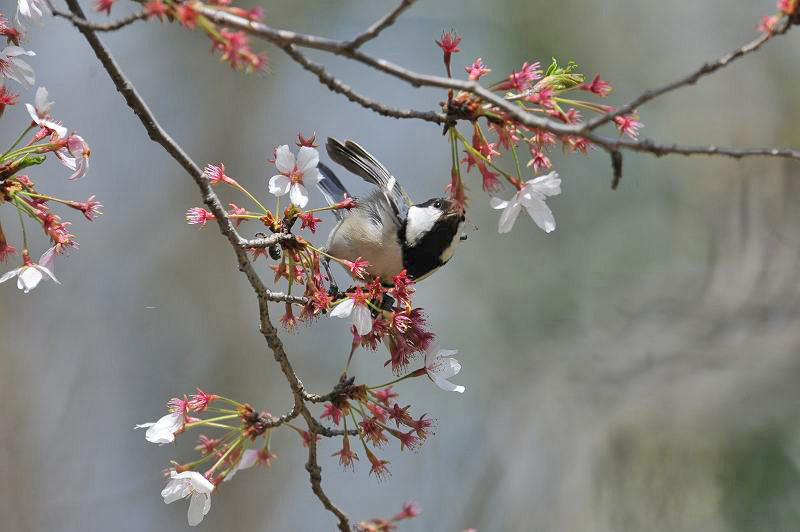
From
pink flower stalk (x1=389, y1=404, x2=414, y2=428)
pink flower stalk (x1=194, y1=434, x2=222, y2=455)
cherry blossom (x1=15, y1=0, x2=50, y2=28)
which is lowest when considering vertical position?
pink flower stalk (x1=194, y1=434, x2=222, y2=455)

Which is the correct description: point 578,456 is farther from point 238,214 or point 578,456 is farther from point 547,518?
point 238,214

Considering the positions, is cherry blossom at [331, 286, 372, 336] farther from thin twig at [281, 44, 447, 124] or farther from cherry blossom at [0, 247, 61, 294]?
cherry blossom at [0, 247, 61, 294]

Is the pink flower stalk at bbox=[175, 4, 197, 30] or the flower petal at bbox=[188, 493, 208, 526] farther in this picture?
the flower petal at bbox=[188, 493, 208, 526]

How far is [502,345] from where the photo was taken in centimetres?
519

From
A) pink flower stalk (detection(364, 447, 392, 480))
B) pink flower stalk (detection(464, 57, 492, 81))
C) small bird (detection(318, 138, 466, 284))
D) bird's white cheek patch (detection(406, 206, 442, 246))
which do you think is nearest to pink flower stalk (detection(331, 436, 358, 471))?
pink flower stalk (detection(364, 447, 392, 480))

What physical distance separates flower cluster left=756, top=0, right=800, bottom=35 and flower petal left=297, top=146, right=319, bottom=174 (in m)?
0.75

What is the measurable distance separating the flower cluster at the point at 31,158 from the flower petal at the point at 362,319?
503 millimetres

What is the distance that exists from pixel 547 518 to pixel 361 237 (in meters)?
3.48

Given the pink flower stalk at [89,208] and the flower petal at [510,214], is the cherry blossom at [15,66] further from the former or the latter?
the flower petal at [510,214]

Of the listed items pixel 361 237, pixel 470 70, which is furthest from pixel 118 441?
pixel 470 70

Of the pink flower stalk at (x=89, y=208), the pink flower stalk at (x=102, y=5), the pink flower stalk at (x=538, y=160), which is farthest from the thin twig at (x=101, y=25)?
the pink flower stalk at (x=538, y=160)

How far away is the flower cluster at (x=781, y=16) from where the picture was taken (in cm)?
99

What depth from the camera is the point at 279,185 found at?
142cm

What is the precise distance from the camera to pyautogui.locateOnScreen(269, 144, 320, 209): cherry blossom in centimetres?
142
